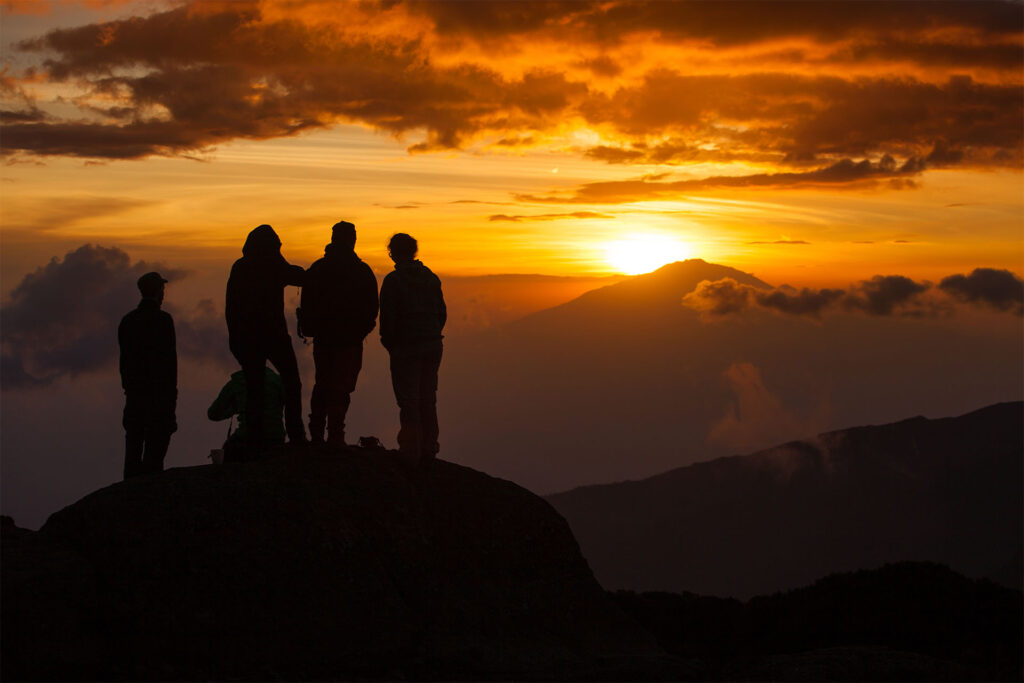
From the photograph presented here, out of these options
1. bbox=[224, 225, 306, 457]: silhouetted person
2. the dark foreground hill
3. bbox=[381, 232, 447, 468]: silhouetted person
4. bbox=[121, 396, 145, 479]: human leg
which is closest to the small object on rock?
bbox=[381, 232, 447, 468]: silhouetted person

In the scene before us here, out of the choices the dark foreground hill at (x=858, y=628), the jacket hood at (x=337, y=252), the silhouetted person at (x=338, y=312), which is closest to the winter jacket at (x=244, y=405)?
the silhouetted person at (x=338, y=312)

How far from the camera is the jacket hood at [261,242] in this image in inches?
469

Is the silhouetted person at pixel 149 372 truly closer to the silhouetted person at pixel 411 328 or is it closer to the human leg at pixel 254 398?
the human leg at pixel 254 398

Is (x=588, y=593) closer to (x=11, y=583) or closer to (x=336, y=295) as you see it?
(x=336, y=295)

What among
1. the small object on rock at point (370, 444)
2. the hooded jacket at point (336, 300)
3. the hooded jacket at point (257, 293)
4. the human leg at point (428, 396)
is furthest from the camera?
the small object on rock at point (370, 444)

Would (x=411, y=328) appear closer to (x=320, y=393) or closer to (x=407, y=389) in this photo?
(x=407, y=389)

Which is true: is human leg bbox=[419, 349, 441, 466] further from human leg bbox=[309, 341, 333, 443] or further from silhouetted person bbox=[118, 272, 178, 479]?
silhouetted person bbox=[118, 272, 178, 479]

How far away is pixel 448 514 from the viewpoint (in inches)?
509

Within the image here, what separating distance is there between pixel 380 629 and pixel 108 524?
3197mm

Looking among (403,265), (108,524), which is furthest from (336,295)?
(108,524)

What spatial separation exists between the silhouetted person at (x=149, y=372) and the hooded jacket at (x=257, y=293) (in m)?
1.10

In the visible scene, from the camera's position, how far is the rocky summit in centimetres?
1005

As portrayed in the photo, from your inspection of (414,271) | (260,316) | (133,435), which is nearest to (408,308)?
(414,271)

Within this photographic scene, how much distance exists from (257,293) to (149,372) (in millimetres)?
1859
